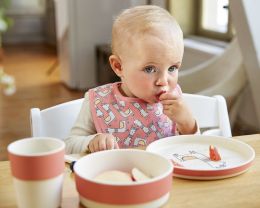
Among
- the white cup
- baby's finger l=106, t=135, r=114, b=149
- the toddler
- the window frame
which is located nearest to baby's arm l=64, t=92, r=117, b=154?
the toddler

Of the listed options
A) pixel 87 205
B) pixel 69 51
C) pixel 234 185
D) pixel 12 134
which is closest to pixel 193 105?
pixel 234 185

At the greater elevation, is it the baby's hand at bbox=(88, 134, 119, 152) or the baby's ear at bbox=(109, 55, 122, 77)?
the baby's ear at bbox=(109, 55, 122, 77)

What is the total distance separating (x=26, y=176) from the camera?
25.9 inches

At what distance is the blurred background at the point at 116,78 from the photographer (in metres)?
2.42

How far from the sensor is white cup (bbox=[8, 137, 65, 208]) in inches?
25.8

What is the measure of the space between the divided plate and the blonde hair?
243 millimetres

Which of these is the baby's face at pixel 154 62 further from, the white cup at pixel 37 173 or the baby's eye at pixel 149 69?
the white cup at pixel 37 173

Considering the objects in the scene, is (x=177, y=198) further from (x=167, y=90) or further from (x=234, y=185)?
(x=167, y=90)

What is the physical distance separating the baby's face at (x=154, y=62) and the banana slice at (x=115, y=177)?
0.33 metres

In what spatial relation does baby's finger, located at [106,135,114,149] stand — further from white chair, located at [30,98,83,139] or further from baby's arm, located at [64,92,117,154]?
white chair, located at [30,98,83,139]

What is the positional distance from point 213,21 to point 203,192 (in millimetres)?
3444

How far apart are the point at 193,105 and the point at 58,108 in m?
0.36

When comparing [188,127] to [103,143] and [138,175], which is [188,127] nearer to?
[103,143]

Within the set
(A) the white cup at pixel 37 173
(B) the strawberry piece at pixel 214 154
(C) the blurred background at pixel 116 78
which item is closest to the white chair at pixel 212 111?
(B) the strawberry piece at pixel 214 154
